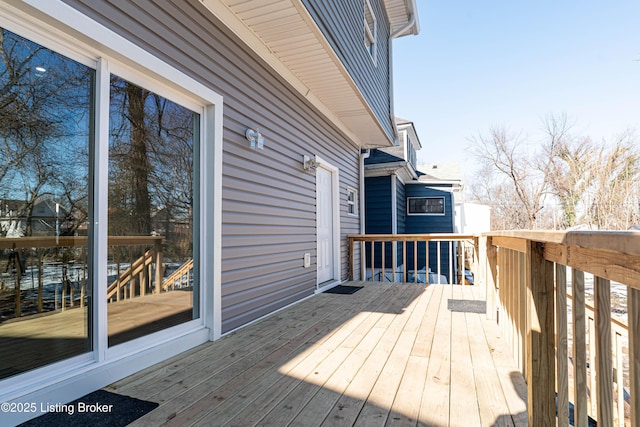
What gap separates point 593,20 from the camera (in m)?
11.5

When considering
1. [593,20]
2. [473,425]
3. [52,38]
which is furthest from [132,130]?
[593,20]

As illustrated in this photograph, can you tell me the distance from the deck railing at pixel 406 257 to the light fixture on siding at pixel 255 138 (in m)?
2.95

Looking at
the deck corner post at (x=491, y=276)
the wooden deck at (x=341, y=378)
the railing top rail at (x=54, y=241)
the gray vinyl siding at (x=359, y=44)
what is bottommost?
the wooden deck at (x=341, y=378)

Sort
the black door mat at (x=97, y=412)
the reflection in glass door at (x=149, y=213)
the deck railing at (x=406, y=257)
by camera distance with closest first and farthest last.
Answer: the black door mat at (x=97, y=412) < the reflection in glass door at (x=149, y=213) < the deck railing at (x=406, y=257)

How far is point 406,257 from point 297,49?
7.89m

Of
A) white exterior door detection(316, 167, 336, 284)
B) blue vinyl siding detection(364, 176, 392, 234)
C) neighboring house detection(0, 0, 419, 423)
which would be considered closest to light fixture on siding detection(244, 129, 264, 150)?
neighboring house detection(0, 0, 419, 423)

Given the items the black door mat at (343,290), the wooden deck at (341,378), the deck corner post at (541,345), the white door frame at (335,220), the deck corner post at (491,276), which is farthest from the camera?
the white door frame at (335,220)

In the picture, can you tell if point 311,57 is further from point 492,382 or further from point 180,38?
point 492,382

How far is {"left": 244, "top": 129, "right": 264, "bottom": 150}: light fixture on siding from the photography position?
323 centimetres

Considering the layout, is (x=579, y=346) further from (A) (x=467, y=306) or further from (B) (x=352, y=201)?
(B) (x=352, y=201)

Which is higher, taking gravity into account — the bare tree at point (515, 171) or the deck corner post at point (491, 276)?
the bare tree at point (515, 171)

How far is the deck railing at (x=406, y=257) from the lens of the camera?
224 inches

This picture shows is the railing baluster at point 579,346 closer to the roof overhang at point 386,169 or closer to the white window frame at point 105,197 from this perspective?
the white window frame at point 105,197

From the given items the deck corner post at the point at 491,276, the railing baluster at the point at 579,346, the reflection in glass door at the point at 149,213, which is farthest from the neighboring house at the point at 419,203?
the railing baluster at the point at 579,346
